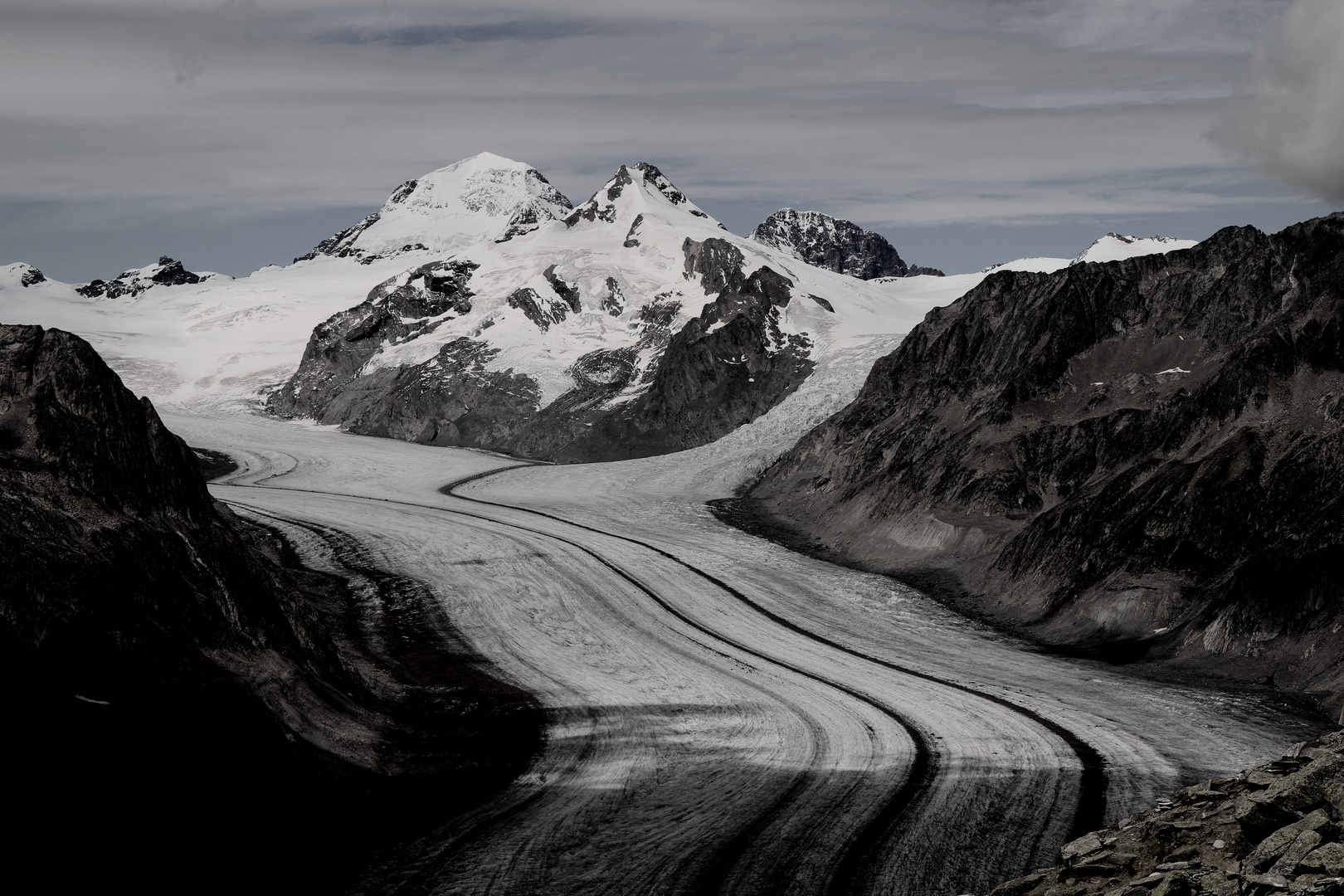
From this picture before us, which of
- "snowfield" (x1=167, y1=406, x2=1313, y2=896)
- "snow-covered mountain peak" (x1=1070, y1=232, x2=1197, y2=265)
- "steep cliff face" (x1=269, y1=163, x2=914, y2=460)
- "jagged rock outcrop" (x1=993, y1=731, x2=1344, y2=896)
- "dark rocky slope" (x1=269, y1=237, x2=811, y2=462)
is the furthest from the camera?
"snow-covered mountain peak" (x1=1070, y1=232, x2=1197, y2=265)

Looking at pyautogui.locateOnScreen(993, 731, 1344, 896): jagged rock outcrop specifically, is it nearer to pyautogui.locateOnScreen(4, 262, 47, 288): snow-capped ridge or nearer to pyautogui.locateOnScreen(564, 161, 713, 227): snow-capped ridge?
pyautogui.locateOnScreen(564, 161, 713, 227): snow-capped ridge

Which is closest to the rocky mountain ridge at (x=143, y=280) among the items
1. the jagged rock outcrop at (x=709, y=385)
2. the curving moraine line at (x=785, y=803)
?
the jagged rock outcrop at (x=709, y=385)

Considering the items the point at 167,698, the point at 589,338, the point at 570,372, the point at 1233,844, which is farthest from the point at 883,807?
the point at 589,338

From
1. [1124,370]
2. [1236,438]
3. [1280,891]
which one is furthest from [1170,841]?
[1124,370]

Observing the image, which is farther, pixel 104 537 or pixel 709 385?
pixel 709 385

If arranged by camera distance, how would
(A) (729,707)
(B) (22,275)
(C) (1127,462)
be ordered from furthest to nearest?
(B) (22,275), (C) (1127,462), (A) (729,707)

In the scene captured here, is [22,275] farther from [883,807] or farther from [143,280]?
[883,807]

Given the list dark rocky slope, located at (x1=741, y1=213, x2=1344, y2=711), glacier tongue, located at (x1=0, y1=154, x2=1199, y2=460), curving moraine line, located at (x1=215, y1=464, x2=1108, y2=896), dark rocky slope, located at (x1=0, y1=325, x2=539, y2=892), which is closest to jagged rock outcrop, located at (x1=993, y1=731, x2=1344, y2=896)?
curving moraine line, located at (x1=215, y1=464, x2=1108, y2=896)
